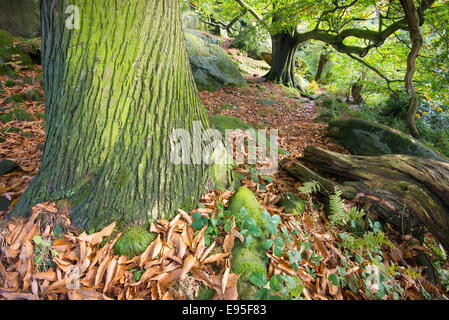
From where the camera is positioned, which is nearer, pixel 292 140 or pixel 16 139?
pixel 16 139

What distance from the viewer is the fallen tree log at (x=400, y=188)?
2.23m

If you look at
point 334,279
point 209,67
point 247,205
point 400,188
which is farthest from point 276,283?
point 209,67

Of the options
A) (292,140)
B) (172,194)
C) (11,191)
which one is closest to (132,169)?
(172,194)

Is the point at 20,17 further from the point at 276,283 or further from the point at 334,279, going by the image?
the point at 334,279

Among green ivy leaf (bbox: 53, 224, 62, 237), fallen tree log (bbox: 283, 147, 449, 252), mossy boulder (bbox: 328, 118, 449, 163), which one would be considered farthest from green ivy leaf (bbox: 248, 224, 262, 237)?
mossy boulder (bbox: 328, 118, 449, 163)

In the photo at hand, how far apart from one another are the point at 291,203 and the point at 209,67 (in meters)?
7.79

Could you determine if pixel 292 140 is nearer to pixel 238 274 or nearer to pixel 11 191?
pixel 238 274

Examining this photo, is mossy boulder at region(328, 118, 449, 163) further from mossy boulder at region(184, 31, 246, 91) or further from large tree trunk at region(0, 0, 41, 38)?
large tree trunk at region(0, 0, 41, 38)

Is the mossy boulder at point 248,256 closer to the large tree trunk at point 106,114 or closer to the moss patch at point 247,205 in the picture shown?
the moss patch at point 247,205

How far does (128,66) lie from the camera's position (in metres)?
1.68

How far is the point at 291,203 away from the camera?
2307 millimetres

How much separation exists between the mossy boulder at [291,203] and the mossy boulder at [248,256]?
18.1 inches
